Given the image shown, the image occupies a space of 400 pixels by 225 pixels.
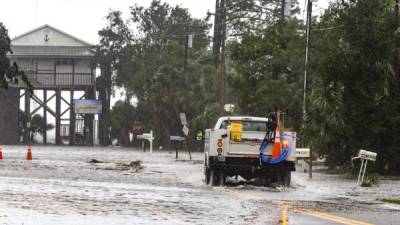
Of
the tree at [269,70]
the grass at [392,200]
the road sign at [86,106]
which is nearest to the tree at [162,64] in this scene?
the road sign at [86,106]

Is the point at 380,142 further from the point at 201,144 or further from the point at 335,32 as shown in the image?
the point at 201,144

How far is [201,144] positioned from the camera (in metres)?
70.2

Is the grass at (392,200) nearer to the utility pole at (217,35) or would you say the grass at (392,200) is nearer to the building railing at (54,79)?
the utility pole at (217,35)

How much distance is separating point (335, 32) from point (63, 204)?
60.5 ft

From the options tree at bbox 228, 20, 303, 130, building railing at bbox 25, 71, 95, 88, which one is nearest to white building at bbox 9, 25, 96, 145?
building railing at bbox 25, 71, 95, 88

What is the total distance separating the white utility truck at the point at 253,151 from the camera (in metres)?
23.5

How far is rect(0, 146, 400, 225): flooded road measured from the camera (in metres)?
14.0

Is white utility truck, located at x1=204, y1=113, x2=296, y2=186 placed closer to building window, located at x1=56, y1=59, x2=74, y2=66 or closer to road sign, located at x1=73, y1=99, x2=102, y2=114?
road sign, located at x1=73, y1=99, x2=102, y2=114

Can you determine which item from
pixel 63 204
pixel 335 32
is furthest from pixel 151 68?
pixel 63 204

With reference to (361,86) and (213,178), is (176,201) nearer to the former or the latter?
(213,178)

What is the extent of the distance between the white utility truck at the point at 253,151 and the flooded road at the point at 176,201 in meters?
0.61

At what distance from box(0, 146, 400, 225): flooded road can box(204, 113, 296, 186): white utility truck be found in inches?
24.0

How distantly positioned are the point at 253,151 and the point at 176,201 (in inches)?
257

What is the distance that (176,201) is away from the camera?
17594mm
